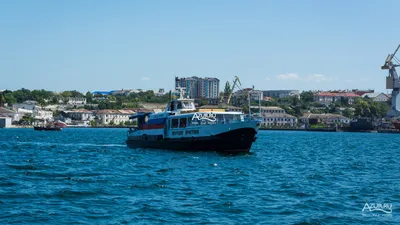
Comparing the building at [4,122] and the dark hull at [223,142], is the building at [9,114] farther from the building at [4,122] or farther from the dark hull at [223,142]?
the dark hull at [223,142]

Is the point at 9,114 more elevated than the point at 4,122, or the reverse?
the point at 9,114

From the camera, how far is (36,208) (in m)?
21.5

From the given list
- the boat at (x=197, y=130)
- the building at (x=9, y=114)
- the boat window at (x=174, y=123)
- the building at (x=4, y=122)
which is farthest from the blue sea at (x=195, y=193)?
the building at (x=9, y=114)

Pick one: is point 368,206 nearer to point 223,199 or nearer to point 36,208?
point 223,199

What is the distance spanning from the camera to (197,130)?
48.4 meters

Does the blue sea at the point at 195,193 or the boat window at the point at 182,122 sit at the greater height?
the boat window at the point at 182,122

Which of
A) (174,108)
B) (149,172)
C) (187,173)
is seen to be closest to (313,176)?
(187,173)

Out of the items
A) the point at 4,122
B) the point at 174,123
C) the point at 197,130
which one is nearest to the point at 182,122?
the point at 174,123

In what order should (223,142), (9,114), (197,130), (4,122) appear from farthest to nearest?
(9,114) < (4,122) < (197,130) < (223,142)

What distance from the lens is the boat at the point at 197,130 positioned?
4650 cm

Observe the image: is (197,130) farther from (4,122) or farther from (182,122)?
(4,122)

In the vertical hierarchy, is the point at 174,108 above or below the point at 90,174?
above

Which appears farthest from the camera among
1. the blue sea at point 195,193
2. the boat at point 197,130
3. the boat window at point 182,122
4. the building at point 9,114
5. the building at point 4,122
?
the building at point 9,114

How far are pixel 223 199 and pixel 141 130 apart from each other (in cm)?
3610
